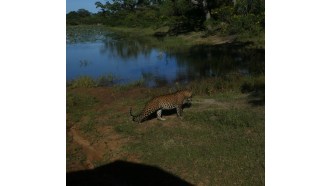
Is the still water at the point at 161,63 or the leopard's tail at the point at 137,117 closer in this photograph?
the leopard's tail at the point at 137,117

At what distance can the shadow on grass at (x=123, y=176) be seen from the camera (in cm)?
773

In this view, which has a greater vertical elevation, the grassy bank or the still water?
the still water

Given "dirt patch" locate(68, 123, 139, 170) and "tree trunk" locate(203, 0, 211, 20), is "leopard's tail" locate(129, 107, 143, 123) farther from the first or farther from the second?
"tree trunk" locate(203, 0, 211, 20)

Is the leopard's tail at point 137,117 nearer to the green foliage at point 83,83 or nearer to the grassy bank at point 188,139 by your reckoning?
the grassy bank at point 188,139

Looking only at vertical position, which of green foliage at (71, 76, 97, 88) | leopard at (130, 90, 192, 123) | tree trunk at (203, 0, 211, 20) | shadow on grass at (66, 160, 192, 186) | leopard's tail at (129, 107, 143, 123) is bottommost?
shadow on grass at (66, 160, 192, 186)

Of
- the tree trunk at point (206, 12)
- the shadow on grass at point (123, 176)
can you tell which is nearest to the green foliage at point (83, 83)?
the shadow on grass at point (123, 176)

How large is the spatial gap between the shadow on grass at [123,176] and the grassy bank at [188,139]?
157mm

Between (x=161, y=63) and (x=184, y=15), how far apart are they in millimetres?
13787

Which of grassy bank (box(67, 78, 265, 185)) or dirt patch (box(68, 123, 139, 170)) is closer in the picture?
grassy bank (box(67, 78, 265, 185))

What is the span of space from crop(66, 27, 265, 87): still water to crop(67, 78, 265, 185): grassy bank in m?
6.01

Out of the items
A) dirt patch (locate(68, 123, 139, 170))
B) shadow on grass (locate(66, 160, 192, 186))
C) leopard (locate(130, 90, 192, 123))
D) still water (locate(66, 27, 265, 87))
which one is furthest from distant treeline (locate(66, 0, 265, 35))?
shadow on grass (locate(66, 160, 192, 186))

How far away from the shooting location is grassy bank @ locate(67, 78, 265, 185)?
7910 mm
